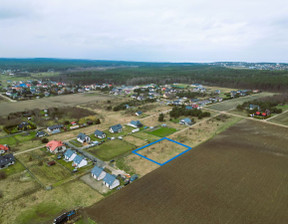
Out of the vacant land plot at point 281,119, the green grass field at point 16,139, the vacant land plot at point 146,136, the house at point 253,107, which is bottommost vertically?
the green grass field at point 16,139

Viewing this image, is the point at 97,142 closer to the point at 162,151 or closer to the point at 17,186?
the point at 162,151

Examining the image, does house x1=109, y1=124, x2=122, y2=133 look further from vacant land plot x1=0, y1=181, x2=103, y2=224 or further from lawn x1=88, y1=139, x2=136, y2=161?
vacant land plot x1=0, y1=181, x2=103, y2=224

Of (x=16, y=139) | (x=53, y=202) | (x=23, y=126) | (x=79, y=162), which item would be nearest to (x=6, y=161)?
(x=79, y=162)

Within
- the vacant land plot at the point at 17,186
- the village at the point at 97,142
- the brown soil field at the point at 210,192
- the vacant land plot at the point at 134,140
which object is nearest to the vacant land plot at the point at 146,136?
the village at the point at 97,142

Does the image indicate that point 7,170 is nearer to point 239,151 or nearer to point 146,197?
point 146,197

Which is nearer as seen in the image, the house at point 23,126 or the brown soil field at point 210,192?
the brown soil field at point 210,192

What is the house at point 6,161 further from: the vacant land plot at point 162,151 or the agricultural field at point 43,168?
the vacant land plot at point 162,151

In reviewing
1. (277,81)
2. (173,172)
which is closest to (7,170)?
(173,172)
